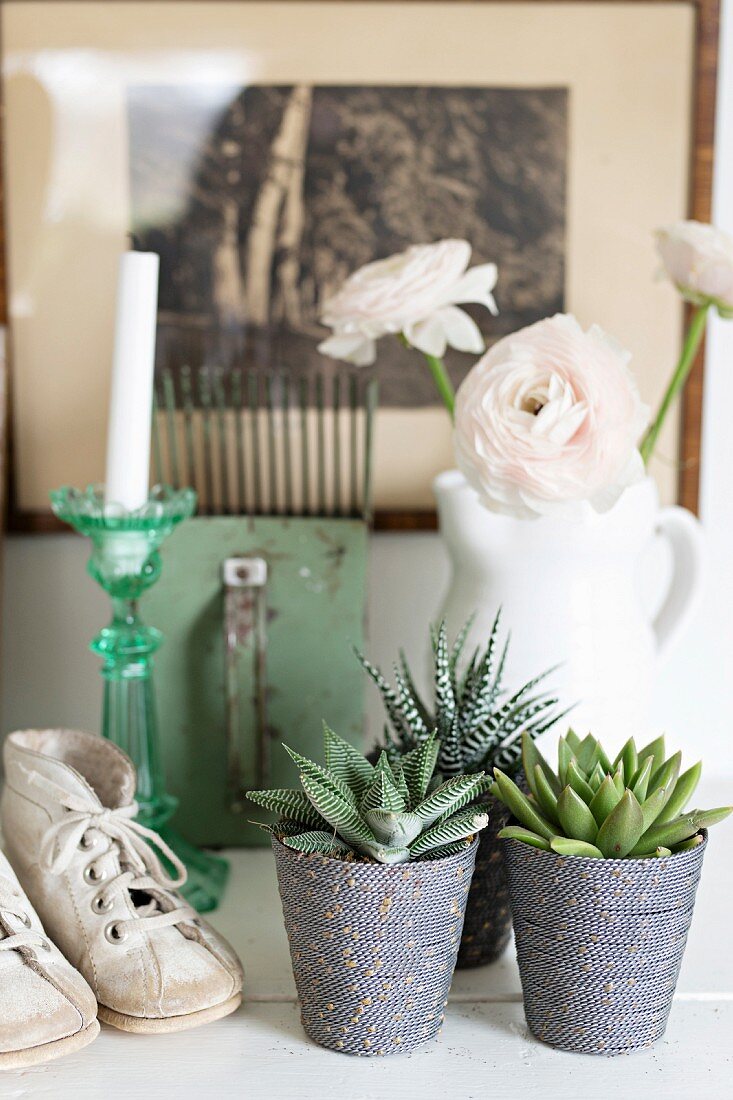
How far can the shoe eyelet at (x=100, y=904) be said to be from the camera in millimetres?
544

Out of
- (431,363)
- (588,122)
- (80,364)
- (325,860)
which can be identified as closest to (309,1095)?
(325,860)

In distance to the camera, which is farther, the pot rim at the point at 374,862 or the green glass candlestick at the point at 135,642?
the green glass candlestick at the point at 135,642

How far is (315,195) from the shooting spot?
81 centimetres

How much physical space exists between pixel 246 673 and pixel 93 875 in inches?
8.4

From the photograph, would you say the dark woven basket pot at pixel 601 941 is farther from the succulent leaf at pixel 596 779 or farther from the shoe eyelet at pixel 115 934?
the shoe eyelet at pixel 115 934

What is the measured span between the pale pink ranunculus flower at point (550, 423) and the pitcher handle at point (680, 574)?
8.2 inches

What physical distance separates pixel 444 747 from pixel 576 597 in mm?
138

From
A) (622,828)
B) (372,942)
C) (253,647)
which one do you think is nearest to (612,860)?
(622,828)

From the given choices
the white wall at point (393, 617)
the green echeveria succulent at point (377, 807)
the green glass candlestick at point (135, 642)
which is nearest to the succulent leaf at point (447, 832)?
the green echeveria succulent at point (377, 807)

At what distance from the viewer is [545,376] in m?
0.56

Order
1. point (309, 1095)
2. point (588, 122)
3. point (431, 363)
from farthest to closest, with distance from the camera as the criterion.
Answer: point (588, 122)
point (431, 363)
point (309, 1095)

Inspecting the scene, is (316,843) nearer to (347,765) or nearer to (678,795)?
(347,765)

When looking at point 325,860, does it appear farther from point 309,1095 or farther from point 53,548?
point 53,548

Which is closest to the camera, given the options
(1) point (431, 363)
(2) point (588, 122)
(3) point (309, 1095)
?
(3) point (309, 1095)
